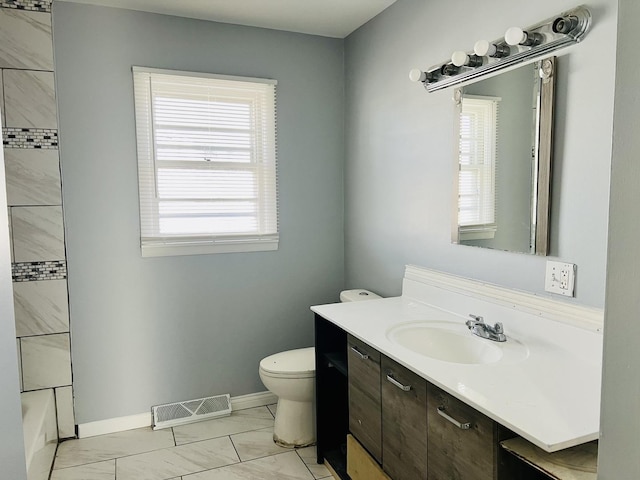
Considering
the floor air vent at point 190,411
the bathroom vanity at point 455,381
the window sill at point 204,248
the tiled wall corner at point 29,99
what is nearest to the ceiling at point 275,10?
the tiled wall corner at point 29,99

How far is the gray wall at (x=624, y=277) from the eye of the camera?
512mm

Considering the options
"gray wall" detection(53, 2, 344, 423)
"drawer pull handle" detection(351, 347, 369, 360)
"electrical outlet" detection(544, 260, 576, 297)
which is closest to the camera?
"electrical outlet" detection(544, 260, 576, 297)

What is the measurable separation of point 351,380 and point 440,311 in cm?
57

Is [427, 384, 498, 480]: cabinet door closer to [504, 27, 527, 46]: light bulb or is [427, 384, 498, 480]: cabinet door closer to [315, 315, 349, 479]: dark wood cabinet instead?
[315, 315, 349, 479]: dark wood cabinet

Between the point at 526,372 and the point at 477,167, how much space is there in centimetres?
99

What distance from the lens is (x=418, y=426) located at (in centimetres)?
162

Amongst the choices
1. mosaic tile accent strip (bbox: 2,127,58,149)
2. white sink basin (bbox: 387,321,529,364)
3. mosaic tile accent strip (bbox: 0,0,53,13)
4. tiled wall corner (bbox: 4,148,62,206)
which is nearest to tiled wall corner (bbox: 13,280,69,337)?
tiled wall corner (bbox: 4,148,62,206)

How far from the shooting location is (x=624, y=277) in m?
0.53

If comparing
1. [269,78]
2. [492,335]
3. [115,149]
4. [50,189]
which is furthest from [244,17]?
[492,335]

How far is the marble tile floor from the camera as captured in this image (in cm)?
246

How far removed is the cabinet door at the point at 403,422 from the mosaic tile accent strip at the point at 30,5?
255cm

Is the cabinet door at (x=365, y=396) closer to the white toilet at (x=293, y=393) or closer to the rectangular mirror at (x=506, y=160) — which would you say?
the white toilet at (x=293, y=393)

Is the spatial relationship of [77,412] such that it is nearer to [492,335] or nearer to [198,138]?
[198,138]

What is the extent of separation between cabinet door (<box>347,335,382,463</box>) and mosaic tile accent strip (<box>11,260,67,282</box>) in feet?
5.69
